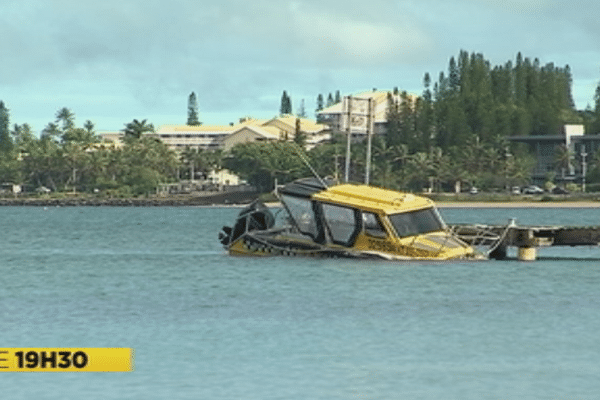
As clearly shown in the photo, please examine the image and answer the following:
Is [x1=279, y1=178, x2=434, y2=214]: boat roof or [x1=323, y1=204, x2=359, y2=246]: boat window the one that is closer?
[x1=279, y1=178, x2=434, y2=214]: boat roof

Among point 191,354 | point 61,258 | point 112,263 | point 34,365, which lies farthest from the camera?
point 61,258

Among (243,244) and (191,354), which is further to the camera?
(243,244)

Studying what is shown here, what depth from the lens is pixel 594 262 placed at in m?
69.9

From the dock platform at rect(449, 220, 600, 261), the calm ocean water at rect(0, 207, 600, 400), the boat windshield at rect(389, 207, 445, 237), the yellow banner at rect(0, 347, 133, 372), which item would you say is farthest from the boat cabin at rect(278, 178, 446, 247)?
the yellow banner at rect(0, 347, 133, 372)

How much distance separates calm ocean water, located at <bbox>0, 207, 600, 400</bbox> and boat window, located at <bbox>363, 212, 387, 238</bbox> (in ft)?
4.38

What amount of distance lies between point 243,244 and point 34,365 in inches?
1496

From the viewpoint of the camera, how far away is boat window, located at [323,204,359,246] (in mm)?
60312

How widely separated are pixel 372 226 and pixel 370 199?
1114 mm

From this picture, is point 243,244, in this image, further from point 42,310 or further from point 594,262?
point 42,310

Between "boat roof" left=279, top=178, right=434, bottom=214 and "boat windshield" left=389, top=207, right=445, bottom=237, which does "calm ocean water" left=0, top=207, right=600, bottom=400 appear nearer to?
"boat windshield" left=389, top=207, right=445, bottom=237

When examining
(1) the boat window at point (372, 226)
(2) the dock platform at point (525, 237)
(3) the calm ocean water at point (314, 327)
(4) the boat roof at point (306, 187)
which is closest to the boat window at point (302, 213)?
(4) the boat roof at point (306, 187)

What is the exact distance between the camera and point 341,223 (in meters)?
61.2

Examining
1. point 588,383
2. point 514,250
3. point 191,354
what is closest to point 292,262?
point 514,250

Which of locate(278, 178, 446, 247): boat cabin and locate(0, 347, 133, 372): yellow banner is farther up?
locate(278, 178, 446, 247): boat cabin
